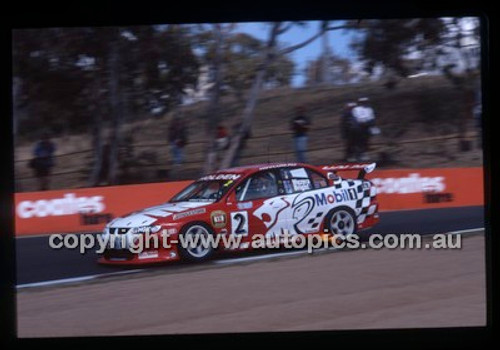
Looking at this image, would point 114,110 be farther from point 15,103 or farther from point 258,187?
point 258,187

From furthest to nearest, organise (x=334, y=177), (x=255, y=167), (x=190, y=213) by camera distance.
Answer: (x=190, y=213) < (x=334, y=177) < (x=255, y=167)

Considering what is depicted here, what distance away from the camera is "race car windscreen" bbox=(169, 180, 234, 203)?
699cm

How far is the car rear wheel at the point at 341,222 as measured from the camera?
6.94 metres

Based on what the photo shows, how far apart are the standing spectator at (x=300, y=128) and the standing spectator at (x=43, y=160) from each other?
7.16ft

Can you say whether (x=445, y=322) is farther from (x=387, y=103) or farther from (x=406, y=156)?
(x=387, y=103)

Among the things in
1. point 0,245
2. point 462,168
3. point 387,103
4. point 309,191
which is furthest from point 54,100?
point 462,168

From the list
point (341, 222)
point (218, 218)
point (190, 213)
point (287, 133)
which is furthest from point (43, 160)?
point (341, 222)

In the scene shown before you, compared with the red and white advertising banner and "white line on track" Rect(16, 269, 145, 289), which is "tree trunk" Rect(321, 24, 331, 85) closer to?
the red and white advertising banner

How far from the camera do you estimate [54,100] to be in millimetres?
6801

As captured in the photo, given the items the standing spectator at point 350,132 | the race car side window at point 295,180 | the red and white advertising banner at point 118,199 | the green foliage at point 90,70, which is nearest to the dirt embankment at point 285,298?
the red and white advertising banner at point 118,199

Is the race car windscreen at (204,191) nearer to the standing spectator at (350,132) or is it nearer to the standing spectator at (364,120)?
the standing spectator at (350,132)

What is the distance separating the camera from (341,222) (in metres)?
7.19

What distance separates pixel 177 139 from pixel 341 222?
1772 millimetres

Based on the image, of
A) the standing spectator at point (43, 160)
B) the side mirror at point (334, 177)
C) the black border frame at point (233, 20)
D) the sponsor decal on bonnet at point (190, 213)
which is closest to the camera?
the black border frame at point (233, 20)
